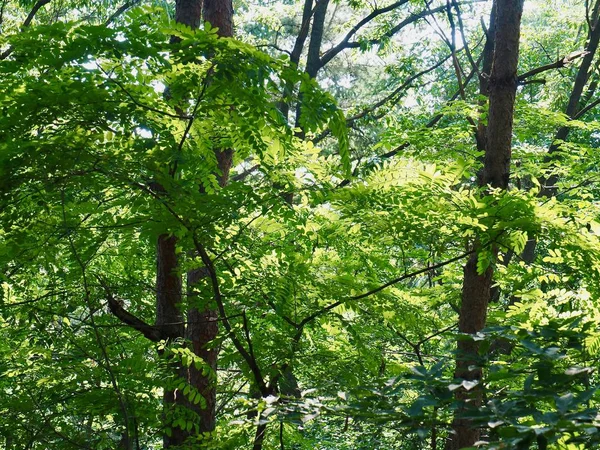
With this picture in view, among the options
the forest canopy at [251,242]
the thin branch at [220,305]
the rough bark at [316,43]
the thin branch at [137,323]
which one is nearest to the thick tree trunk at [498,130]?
the forest canopy at [251,242]

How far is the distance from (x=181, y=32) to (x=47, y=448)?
2.77 meters

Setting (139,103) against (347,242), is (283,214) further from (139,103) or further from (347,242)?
(347,242)

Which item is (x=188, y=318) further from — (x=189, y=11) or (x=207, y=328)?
(x=189, y=11)

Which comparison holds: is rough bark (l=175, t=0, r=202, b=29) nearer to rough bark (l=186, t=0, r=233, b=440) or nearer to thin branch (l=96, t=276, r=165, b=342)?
rough bark (l=186, t=0, r=233, b=440)

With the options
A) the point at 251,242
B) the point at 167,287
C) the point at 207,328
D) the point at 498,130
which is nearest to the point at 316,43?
the point at 498,130

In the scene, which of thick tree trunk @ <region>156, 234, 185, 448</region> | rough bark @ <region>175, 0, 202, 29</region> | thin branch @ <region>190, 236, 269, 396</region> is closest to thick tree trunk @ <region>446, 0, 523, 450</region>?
thin branch @ <region>190, 236, 269, 396</region>

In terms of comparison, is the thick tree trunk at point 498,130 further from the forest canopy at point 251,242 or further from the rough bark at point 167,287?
the rough bark at point 167,287

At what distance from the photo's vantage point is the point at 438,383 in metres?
2.01

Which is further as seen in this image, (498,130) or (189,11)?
(189,11)

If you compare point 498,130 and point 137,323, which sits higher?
point 498,130

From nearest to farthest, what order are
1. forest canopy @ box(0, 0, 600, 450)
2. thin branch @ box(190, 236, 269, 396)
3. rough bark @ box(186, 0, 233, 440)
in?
1. forest canopy @ box(0, 0, 600, 450)
2. thin branch @ box(190, 236, 269, 396)
3. rough bark @ box(186, 0, 233, 440)

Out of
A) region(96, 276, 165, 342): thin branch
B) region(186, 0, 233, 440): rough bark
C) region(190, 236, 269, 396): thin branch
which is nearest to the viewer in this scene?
region(190, 236, 269, 396): thin branch

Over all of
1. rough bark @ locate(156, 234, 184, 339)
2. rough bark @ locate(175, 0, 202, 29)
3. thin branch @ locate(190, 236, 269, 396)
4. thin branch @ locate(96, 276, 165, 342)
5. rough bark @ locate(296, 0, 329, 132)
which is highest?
rough bark @ locate(296, 0, 329, 132)

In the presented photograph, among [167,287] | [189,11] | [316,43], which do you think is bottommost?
[167,287]
